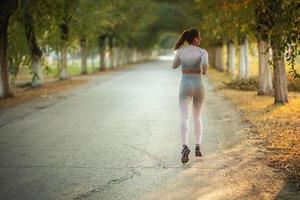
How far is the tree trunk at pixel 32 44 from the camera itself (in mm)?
21798

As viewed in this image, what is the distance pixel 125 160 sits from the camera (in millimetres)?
8969

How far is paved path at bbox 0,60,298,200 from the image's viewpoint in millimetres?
7020

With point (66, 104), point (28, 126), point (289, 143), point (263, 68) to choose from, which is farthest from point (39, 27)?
point (289, 143)

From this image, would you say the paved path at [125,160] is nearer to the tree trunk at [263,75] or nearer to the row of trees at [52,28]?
the tree trunk at [263,75]

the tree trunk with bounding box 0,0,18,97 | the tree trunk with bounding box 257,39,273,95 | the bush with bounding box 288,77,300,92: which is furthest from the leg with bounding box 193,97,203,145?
the bush with bounding box 288,77,300,92

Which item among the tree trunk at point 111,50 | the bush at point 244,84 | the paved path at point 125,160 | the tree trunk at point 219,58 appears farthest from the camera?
the tree trunk at point 111,50

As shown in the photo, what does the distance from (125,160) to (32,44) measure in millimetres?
17529

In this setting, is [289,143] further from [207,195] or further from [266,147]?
[207,195]

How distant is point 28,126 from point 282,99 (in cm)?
727

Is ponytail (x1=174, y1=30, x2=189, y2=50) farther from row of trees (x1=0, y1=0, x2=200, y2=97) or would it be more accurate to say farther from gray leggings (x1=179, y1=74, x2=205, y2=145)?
row of trees (x1=0, y1=0, x2=200, y2=97)

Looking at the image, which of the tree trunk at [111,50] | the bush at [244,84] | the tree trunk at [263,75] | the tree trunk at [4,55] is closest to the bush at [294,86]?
the bush at [244,84]

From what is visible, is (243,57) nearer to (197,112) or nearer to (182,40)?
(197,112)

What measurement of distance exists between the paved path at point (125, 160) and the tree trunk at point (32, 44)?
7.29 m

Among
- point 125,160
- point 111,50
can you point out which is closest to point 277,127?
point 125,160
